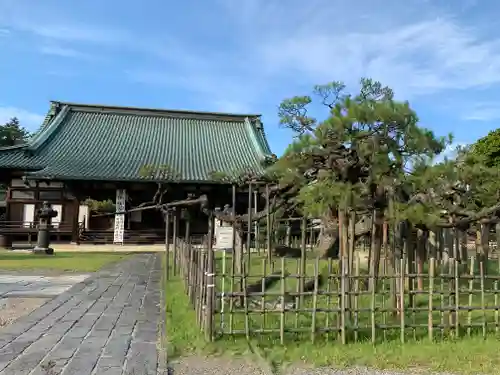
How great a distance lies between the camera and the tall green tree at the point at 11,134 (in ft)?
172

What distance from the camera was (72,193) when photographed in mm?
21547

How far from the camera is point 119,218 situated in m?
22.1

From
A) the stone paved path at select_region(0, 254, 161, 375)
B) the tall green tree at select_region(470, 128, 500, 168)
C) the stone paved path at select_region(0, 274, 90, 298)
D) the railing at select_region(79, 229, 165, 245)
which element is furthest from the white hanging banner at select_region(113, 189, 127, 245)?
the tall green tree at select_region(470, 128, 500, 168)

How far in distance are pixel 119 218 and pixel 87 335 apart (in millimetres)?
16723

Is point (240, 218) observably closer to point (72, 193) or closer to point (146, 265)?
point (146, 265)

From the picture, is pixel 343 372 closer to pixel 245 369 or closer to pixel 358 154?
pixel 245 369

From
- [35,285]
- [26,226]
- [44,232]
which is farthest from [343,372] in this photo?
[26,226]

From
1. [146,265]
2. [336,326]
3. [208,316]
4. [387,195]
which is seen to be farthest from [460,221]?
[146,265]

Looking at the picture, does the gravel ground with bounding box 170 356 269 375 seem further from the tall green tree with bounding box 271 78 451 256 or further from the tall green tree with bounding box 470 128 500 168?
the tall green tree with bounding box 470 128 500 168

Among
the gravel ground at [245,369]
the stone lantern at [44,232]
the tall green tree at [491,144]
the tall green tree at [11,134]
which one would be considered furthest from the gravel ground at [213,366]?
the tall green tree at [11,134]

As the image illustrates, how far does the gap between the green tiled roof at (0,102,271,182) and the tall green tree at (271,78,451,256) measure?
47.7 ft

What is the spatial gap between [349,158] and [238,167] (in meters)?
17.7

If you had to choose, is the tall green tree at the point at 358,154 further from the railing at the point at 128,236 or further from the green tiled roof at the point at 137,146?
the railing at the point at 128,236

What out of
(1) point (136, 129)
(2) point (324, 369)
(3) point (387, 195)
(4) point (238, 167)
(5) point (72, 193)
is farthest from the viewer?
(1) point (136, 129)
